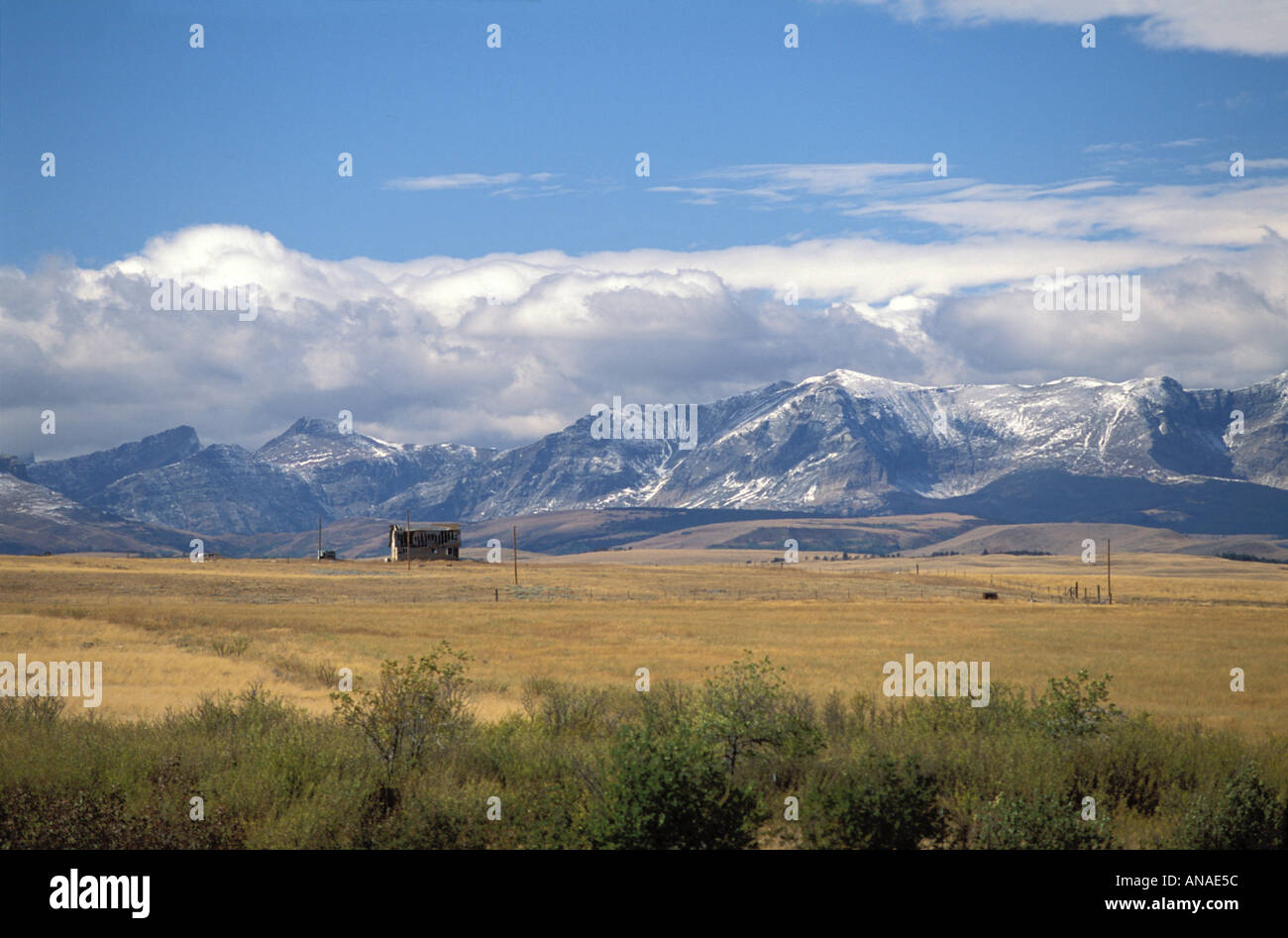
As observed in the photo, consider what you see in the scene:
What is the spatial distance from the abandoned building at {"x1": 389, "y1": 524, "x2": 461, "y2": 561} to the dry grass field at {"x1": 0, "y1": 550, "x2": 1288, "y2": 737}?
38801 millimetres

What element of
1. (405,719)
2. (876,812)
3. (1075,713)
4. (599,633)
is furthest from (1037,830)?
(599,633)

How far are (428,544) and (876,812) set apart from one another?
532ft

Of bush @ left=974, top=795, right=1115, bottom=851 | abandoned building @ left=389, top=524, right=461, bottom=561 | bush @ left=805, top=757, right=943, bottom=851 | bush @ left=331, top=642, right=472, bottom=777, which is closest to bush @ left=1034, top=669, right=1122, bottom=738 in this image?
bush @ left=974, top=795, right=1115, bottom=851

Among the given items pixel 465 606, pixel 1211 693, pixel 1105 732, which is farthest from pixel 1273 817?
pixel 465 606

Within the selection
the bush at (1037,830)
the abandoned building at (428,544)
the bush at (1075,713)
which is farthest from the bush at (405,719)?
the abandoned building at (428,544)

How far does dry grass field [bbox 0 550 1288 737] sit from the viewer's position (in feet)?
148

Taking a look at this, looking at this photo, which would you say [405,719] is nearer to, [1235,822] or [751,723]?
[751,723]

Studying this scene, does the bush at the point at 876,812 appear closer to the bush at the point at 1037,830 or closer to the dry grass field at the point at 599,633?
the bush at the point at 1037,830

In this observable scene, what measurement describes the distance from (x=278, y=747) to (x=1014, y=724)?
49.9ft

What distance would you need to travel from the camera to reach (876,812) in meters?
18.1

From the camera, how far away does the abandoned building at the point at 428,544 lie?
173m

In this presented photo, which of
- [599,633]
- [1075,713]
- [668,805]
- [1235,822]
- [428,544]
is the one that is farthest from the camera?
[428,544]
